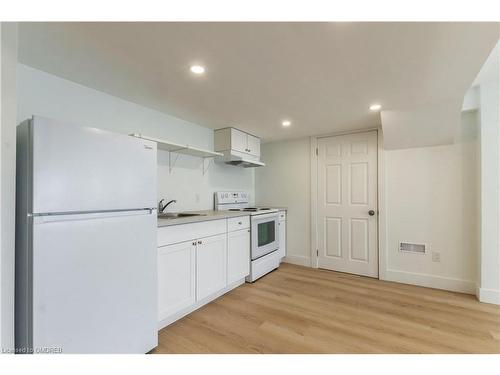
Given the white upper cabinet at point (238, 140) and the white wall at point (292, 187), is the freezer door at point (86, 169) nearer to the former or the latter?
the white upper cabinet at point (238, 140)

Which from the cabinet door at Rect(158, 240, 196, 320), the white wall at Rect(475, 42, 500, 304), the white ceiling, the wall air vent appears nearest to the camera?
the white ceiling

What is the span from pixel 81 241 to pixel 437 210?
3.59 m

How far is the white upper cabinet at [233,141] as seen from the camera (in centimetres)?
321

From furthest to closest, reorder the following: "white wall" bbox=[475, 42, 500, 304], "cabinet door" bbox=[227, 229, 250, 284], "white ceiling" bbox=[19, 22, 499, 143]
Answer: "cabinet door" bbox=[227, 229, 250, 284] → "white wall" bbox=[475, 42, 500, 304] → "white ceiling" bbox=[19, 22, 499, 143]

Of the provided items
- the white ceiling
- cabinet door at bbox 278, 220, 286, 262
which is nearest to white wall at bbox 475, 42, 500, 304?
the white ceiling

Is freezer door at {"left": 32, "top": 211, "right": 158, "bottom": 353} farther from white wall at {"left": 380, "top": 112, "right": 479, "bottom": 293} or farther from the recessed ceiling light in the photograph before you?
white wall at {"left": 380, "top": 112, "right": 479, "bottom": 293}

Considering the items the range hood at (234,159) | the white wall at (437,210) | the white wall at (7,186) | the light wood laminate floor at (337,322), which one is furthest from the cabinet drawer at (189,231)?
the white wall at (437,210)

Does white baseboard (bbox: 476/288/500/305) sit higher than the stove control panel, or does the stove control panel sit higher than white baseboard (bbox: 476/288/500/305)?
the stove control panel

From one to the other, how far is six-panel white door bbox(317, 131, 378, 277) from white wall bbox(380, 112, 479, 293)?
0.68 ft

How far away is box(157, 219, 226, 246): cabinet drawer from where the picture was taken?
1937 mm

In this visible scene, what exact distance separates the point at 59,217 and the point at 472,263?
3920 millimetres

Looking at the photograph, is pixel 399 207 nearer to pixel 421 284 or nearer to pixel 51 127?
pixel 421 284

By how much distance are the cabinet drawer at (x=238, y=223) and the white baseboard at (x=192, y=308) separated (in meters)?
0.67

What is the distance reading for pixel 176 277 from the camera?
2037mm
